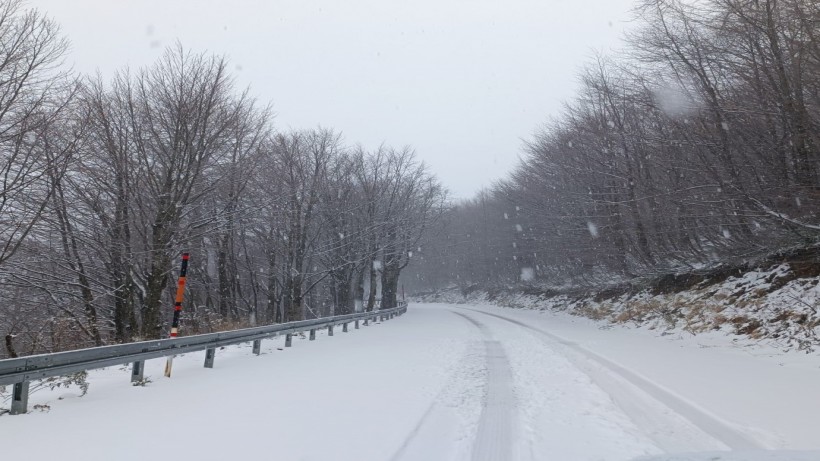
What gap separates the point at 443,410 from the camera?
6.34 metres

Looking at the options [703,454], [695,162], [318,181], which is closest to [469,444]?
[703,454]

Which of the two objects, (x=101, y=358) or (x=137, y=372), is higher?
(x=101, y=358)

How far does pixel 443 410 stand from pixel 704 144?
1206cm

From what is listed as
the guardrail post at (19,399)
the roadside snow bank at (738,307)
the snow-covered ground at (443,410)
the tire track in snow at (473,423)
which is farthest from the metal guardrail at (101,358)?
the roadside snow bank at (738,307)

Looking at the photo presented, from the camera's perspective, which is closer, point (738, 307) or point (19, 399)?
point (19, 399)

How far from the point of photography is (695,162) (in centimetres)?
1512

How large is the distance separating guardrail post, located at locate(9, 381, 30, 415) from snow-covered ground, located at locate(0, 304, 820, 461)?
0.16 meters

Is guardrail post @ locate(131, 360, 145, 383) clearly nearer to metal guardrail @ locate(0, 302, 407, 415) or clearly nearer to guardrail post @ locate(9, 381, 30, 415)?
metal guardrail @ locate(0, 302, 407, 415)

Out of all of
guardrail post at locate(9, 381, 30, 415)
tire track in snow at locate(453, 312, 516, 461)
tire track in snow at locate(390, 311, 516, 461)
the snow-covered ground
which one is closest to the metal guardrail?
guardrail post at locate(9, 381, 30, 415)

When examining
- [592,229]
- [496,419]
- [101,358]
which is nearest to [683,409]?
[496,419]

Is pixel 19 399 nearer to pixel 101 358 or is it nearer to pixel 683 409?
pixel 101 358

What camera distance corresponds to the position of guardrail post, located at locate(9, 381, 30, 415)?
562 cm

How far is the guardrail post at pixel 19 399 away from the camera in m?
5.62

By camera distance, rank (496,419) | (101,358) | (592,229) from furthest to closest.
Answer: (592,229)
(101,358)
(496,419)
